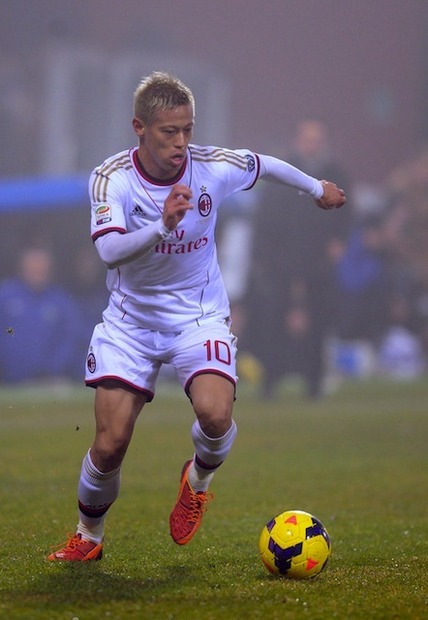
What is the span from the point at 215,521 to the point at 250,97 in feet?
50.3

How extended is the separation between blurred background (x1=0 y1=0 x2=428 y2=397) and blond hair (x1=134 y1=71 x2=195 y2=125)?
1074cm

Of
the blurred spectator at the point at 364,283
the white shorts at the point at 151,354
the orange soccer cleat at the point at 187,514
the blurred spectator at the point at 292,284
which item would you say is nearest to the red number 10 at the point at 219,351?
the white shorts at the point at 151,354

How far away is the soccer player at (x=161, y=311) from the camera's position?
21.1 ft

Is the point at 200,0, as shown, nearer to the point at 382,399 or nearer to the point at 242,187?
the point at 382,399

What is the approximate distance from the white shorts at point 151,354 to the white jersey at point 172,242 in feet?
→ 0.21

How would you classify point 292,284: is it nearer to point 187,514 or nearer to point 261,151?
point 261,151

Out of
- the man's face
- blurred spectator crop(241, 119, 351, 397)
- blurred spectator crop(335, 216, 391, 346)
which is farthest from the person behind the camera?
blurred spectator crop(335, 216, 391, 346)

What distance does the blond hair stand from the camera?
6406mm

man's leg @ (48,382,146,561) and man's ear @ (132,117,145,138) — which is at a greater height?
man's ear @ (132,117,145,138)

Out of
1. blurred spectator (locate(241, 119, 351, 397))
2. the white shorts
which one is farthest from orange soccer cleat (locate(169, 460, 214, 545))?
blurred spectator (locate(241, 119, 351, 397))

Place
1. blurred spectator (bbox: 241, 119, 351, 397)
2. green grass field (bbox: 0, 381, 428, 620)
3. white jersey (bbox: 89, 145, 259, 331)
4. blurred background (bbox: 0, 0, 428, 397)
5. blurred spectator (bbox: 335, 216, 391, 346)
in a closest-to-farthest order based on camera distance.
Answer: green grass field (bbox: 0, 381, 428, 620) < white jersey (bbox: 89, 145, 259, 331) < blurred background (bbox: 0, 0, 428, 397) < blurred spectator (bbox: 241, 119, 351, 397) < blurred spectator (bbox: 335, 216, 391, 346)

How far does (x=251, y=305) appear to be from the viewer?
2011cm

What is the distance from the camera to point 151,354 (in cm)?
670

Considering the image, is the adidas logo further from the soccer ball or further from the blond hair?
the soccer ball
